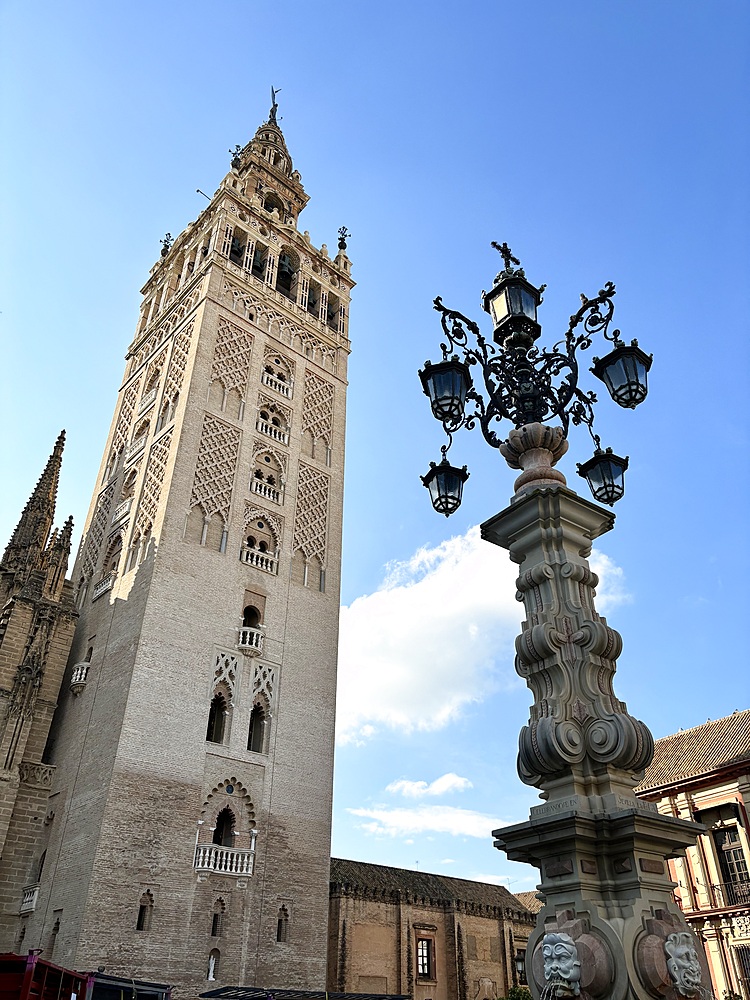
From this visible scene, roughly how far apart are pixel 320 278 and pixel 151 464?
13233 millimetres

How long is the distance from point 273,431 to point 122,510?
5806 millimetres

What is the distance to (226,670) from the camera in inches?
821

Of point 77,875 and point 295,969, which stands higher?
point 77,875

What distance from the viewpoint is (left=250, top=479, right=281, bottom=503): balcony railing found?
81.5 feet

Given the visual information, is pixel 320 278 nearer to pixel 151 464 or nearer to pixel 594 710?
pixel 151 464

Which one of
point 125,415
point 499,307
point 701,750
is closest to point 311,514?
point 125,415

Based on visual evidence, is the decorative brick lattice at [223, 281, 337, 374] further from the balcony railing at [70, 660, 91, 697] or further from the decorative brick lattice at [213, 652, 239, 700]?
the balcony railing at [70, 660, 91, 697]

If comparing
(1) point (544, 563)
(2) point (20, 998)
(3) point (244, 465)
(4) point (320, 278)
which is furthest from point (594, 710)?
(4) point (320, 278)

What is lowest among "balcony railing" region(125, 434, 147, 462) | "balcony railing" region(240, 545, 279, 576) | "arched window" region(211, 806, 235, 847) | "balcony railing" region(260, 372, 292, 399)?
"arched window" region(211, 806, 235, 847)

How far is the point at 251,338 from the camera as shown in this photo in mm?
27859

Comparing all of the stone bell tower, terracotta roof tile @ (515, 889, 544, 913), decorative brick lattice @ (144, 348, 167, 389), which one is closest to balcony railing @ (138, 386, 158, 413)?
the stone bell tower

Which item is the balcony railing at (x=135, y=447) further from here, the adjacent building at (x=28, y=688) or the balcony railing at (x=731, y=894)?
the balcony railing at (x=731, y=894)

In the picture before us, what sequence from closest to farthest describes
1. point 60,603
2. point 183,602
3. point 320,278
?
1. point 183,602
2. point 60,603
3. point 320,278

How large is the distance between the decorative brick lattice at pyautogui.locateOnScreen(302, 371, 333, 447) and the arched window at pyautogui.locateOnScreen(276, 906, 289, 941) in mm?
15583
